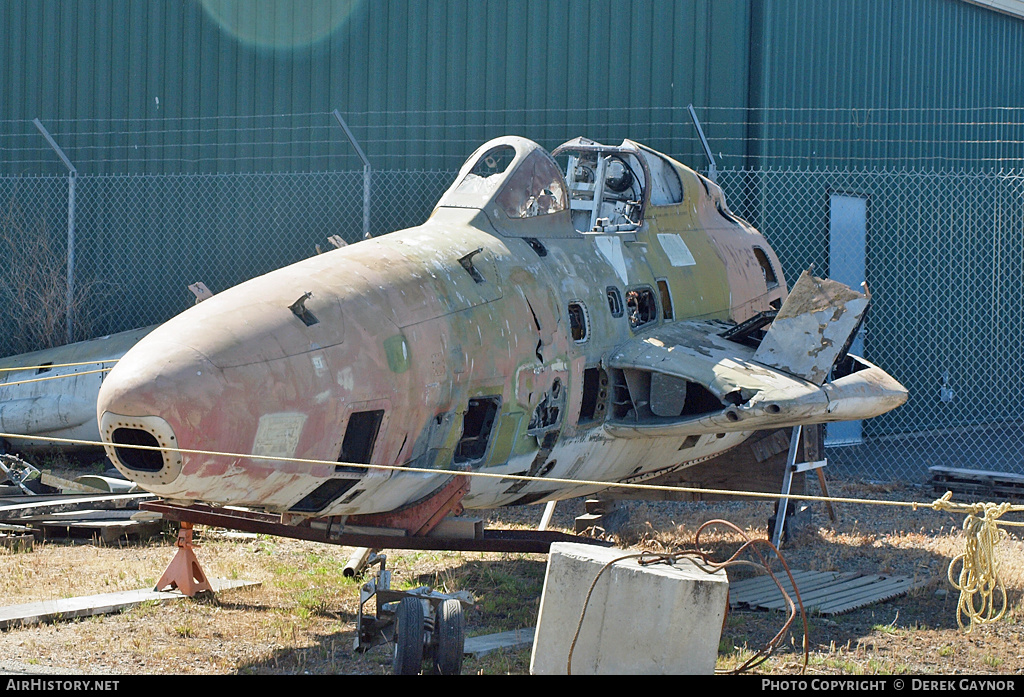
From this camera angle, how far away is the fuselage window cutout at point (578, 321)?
25.6ft

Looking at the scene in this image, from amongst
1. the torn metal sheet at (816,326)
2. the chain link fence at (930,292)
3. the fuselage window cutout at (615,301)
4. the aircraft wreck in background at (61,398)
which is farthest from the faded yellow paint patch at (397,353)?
the chain link fence at (930,292)

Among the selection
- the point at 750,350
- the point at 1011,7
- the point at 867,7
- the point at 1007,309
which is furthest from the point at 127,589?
the point at 1011,7

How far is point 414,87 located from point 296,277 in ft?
34.0

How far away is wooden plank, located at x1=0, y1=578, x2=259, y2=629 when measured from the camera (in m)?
7.52

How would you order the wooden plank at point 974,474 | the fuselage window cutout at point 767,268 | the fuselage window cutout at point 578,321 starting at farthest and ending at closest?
the wooden plank at point 974,474
the fuselage window cutout at point 767,268
the fuselage window cutout at point 578,321

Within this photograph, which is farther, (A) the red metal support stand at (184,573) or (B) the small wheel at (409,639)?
(A) the red metal support stand at (184,573)

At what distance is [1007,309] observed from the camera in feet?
59.8

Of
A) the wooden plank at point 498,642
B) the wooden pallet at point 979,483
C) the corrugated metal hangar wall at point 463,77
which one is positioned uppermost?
the corrugated metal hangar wall at point 463,77

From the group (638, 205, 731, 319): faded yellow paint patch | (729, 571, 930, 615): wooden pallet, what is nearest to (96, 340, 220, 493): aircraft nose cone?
(638, 205, 731, 319): faded yellow paint patch

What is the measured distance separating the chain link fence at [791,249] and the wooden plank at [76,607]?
857 centimetres

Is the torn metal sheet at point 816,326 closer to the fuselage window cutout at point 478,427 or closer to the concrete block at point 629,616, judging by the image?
the fuselage window cutout at point 478,427

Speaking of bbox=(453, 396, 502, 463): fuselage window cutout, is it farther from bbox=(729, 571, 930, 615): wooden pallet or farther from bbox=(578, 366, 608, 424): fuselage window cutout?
bbox=(729, 571, 930, 615): wooden pallet

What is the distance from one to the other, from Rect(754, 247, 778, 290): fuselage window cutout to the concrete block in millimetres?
5722

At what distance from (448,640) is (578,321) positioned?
2.57 m
